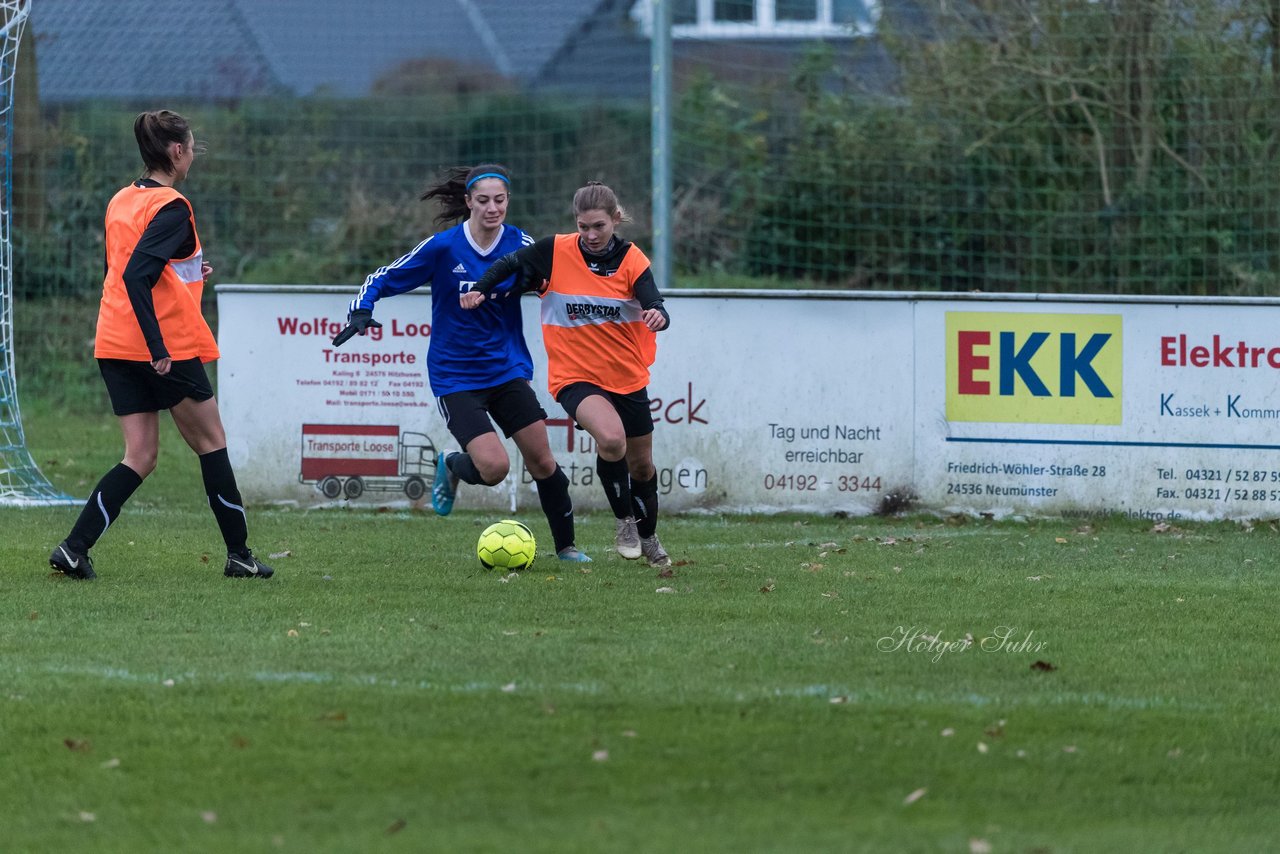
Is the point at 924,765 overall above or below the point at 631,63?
below

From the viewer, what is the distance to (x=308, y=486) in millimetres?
10836

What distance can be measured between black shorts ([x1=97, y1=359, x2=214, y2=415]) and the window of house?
29.7 ft

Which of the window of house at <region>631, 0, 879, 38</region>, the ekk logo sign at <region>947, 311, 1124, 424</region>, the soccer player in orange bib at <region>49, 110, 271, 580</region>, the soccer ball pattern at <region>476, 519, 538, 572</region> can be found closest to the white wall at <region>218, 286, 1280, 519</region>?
the ekk logo sign at <region>947, 311, 1124, 424</region>

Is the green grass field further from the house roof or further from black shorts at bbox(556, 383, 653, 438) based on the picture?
the house roof

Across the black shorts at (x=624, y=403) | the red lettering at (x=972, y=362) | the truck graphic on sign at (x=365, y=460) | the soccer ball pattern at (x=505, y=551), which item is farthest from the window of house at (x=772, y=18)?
the soccer ball pattern at (x=505, y=551)

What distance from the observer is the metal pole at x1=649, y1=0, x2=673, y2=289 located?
1266 cm

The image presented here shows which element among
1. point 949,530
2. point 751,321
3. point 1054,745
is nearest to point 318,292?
point 751,321

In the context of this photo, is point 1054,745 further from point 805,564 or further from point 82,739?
point 805,564

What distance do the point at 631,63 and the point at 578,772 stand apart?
17351mm

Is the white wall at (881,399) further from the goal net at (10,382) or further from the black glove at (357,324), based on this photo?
the black glove at (357,324)

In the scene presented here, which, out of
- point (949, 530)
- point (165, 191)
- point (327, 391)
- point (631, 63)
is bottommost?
point (949, 530)

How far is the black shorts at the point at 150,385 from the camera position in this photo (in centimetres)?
721

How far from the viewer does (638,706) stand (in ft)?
16.3

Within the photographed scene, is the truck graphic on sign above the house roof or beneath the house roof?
beneath
